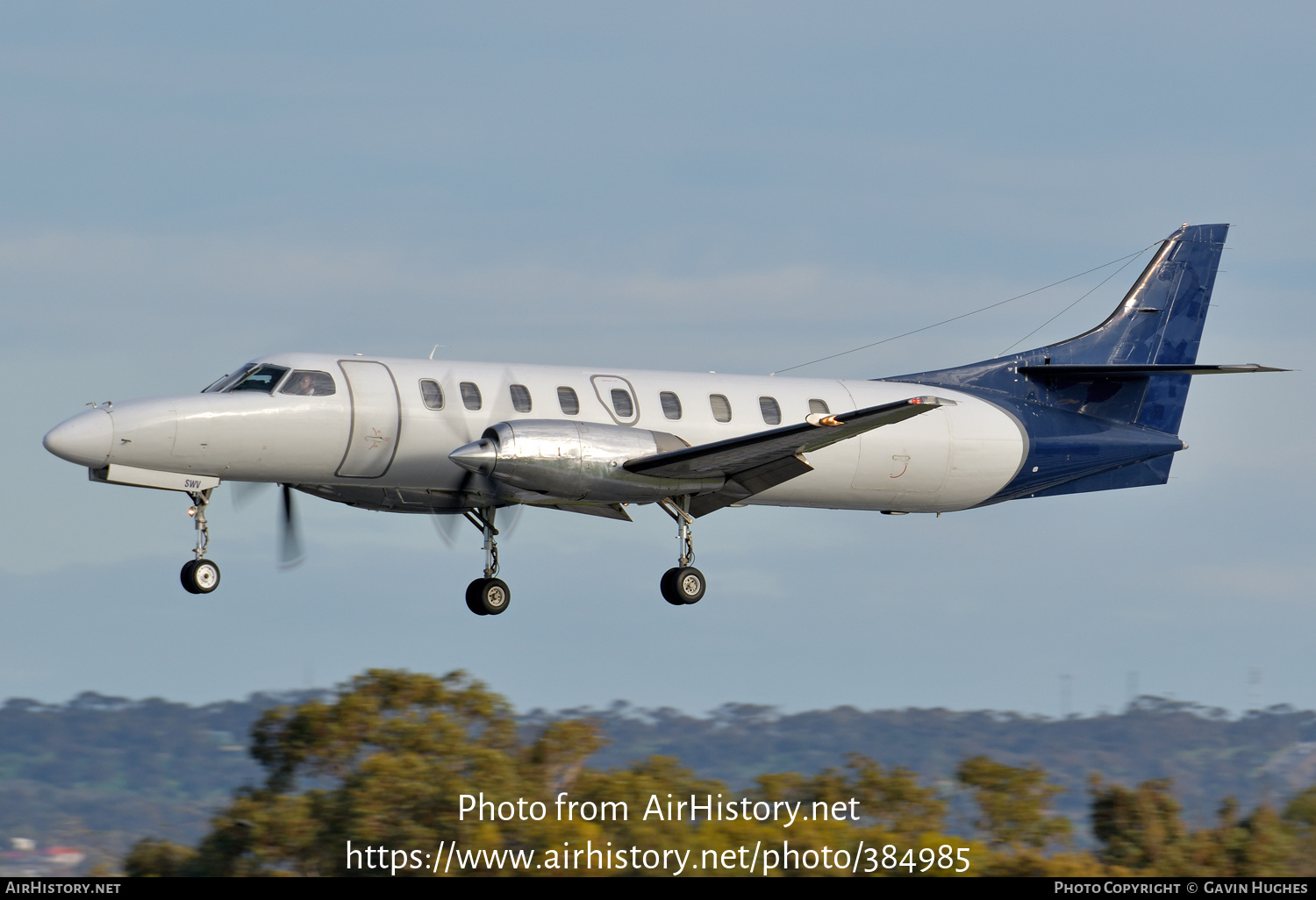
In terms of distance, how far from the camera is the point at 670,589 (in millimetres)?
23969

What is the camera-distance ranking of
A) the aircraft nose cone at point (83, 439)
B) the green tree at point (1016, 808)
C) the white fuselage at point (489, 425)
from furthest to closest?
the green tree at point (1016, 808) → the white fuselage at point (489, 425) → the aircraft nose cone at point (83, 439)

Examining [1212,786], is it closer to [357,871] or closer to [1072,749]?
[1072,749]

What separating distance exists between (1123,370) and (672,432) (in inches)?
327

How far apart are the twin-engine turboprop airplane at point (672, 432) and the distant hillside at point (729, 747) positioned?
1702 inches

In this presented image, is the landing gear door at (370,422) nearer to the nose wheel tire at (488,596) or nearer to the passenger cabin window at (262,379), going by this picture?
the passenger cabin window at (262,379)

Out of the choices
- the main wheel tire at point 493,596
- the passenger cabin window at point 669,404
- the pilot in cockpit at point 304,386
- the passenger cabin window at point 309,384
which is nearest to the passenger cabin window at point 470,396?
the passenger cabin window at point 309,384

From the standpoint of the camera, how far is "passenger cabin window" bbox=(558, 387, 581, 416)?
2280 cm

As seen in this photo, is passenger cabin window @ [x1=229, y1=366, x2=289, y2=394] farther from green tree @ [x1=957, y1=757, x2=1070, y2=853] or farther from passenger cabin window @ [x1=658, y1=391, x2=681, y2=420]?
green tree @ [x1=957, y1=757, x2=1070, y2=853]

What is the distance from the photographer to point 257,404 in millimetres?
21250

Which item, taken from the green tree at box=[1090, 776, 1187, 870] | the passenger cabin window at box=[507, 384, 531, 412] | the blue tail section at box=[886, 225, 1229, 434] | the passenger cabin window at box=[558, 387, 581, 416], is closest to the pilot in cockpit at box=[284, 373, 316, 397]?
→ the passenger cabin window at box=[507, 384, 531, 412]

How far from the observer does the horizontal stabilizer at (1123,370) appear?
82.8 ft

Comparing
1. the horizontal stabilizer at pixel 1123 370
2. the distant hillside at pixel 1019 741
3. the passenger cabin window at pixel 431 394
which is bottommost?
the passenger cabin window at pixel 431 394

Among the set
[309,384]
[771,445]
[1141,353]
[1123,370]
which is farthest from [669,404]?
[1141,353]

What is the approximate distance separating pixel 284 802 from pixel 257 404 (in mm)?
10447
